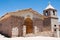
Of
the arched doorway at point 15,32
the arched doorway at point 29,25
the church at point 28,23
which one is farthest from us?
the arched doorway at point 29,25

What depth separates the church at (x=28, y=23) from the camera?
25.9 metres

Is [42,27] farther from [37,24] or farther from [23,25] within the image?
[23,25]

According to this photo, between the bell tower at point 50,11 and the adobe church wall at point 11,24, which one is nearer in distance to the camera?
the adobe church wall at point 11,24

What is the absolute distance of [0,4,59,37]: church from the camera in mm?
25906

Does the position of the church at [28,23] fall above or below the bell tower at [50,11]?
below

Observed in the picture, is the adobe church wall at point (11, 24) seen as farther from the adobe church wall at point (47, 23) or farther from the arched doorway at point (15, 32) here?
the adobe church wall at point (47, 23)

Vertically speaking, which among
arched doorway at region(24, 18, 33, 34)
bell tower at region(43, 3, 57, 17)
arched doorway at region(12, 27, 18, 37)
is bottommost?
arched doorway at region(12, 27, 18, 37)

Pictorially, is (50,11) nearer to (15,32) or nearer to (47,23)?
(47,23)

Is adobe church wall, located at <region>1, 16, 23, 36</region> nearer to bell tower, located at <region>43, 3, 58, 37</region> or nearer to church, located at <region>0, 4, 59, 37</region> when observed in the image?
church, located at <region>0, 4, 59, 37</region>

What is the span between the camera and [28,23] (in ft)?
96.5

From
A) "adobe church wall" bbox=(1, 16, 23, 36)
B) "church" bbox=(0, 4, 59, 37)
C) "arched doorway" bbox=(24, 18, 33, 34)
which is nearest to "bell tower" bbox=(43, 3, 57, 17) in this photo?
"church" bbox=(0, 4, 59, 37)

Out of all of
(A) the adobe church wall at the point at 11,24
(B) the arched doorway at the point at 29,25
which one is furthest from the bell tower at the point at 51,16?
(A) the adobe church wall at the point at 11,24

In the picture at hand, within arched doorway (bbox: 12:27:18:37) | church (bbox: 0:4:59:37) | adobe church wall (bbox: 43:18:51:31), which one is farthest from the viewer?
adobe church wall (bbox: 43:18:51:31)

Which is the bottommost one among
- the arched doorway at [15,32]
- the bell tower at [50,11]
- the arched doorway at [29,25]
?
the arched doorway at [15,32]
